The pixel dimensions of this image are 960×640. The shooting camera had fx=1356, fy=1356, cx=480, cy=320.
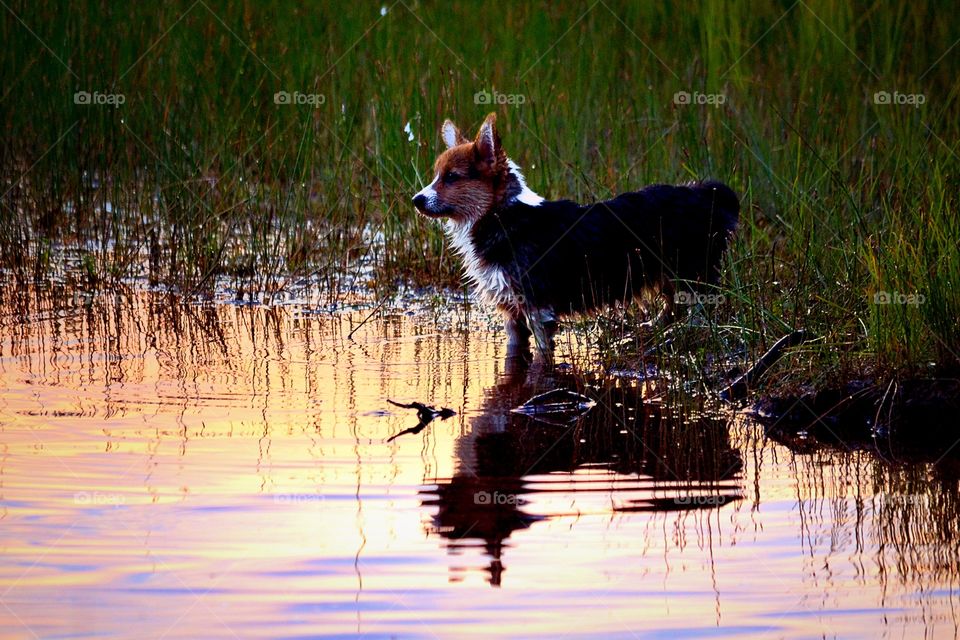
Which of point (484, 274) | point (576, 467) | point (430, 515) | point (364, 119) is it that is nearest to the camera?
point (430, 515)

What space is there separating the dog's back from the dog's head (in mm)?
108

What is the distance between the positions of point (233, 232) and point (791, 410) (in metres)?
4.91

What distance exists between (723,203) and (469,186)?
1522mm

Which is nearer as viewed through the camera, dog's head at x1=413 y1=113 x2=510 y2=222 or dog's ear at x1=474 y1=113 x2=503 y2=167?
dog's ear at x1=474 y1=113 x2=503 y2=167

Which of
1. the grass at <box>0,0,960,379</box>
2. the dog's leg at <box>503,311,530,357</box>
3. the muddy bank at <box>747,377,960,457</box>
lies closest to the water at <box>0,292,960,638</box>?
the muddy bank at <box>747,377,960,457</box>

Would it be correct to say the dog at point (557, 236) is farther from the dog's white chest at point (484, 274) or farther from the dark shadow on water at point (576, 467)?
the dark shadow on water at point (576, 467)

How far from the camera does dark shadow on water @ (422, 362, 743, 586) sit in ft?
15.1

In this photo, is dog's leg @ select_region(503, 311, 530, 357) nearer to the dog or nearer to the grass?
the dog

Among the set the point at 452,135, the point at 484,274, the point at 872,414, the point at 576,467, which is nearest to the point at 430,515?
the point at 576,467

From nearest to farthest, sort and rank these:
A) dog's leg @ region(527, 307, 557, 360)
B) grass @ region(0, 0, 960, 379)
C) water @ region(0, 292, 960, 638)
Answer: water @ region(0, 292, 960, 638) → dog's leg @ region(527, 307, 557, 360) → grass @ region(0, 0, 960, 379)

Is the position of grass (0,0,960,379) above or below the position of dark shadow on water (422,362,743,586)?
above

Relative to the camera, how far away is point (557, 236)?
308 inches

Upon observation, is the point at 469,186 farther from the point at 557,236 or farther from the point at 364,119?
the point at 364,119

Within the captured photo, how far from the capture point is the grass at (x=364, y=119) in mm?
9500
